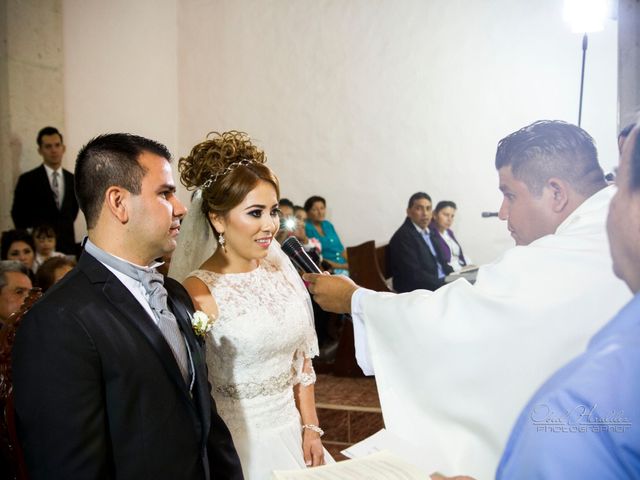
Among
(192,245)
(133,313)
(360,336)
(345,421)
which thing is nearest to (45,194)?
(345,421)

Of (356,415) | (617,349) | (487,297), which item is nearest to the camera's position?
(617,349)

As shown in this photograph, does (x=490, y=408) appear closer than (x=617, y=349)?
No

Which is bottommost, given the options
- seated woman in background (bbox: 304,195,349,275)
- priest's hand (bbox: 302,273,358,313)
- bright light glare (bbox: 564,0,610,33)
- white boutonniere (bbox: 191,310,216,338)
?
seated woman in background (bbox: 304,195,349,275)

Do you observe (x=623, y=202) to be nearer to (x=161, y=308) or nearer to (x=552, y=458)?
(x=552, y=458)

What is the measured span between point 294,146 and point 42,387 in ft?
23.6

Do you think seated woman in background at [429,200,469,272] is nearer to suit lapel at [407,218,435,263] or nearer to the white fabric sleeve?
suit lapel at [407,218,435,263]

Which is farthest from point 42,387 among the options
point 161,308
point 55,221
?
point 55,221

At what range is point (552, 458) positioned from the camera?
95cm

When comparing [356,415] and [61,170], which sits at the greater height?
[61,170]

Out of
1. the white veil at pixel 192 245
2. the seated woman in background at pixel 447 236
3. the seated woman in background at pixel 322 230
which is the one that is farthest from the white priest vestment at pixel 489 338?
the seated woman in background at pixel 322 230

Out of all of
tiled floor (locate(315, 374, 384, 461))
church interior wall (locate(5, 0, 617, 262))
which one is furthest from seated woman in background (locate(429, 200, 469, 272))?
church interior wall (locate(5, 0, 617, 262))

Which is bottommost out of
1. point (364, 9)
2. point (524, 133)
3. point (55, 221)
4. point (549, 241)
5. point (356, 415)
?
point (356, 415)

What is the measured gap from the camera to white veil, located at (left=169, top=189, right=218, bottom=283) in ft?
7.96

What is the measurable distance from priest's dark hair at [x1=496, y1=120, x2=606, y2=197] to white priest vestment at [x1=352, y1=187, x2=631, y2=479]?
6 centimetres
